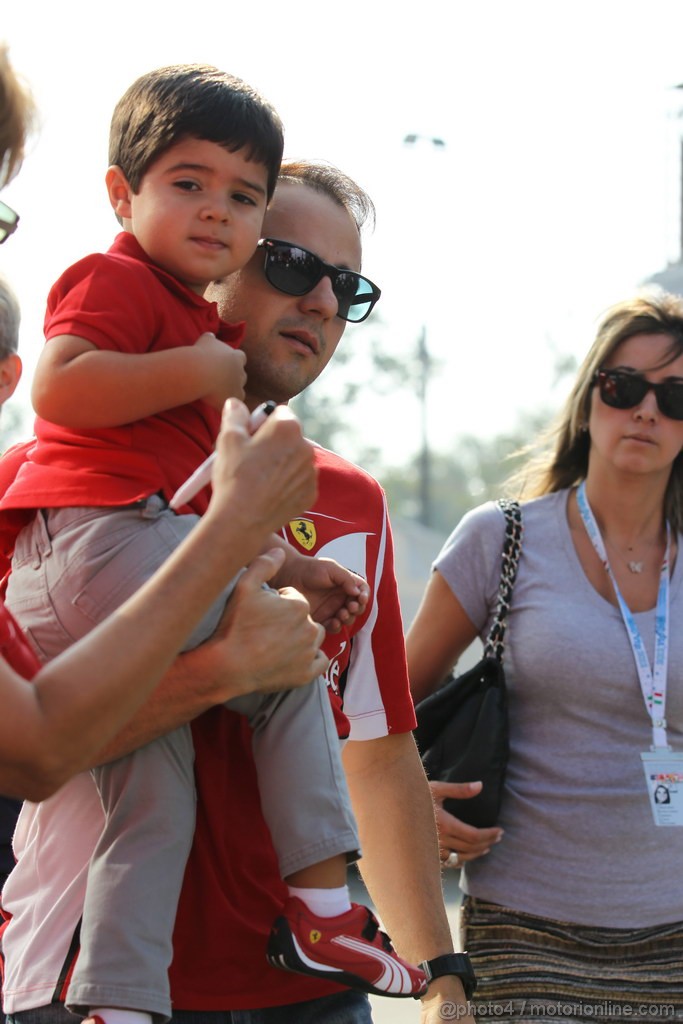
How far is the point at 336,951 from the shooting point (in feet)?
7.87

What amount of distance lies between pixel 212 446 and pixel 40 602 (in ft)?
1.49

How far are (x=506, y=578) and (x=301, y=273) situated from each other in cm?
131

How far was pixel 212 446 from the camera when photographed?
8.43ft

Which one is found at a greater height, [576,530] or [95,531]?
[95,531]

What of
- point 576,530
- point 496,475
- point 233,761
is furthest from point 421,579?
point 496,475

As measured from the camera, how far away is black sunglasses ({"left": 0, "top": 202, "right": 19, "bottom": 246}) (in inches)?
88.6

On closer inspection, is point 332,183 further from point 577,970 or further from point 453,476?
point 453,476

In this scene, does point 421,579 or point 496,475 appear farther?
point 496,475

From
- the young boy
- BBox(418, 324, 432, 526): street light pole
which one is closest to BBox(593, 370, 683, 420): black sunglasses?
the young boy

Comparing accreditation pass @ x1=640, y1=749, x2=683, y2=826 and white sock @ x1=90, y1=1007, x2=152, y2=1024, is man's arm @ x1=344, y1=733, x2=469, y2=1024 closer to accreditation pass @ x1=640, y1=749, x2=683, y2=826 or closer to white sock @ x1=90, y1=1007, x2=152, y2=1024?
accreditation pass @ x1=640, y1=749, x2=683, y2=826

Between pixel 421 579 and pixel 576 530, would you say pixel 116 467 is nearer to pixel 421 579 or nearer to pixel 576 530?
pixel 576 530

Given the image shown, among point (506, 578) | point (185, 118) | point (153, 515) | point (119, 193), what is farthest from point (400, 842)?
point (185, 118)

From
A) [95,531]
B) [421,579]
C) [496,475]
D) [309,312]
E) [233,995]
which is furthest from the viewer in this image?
[496,475]

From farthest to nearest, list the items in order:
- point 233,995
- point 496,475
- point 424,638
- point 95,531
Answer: point 496,475
point 424,638
point 233,995
point 95,531
